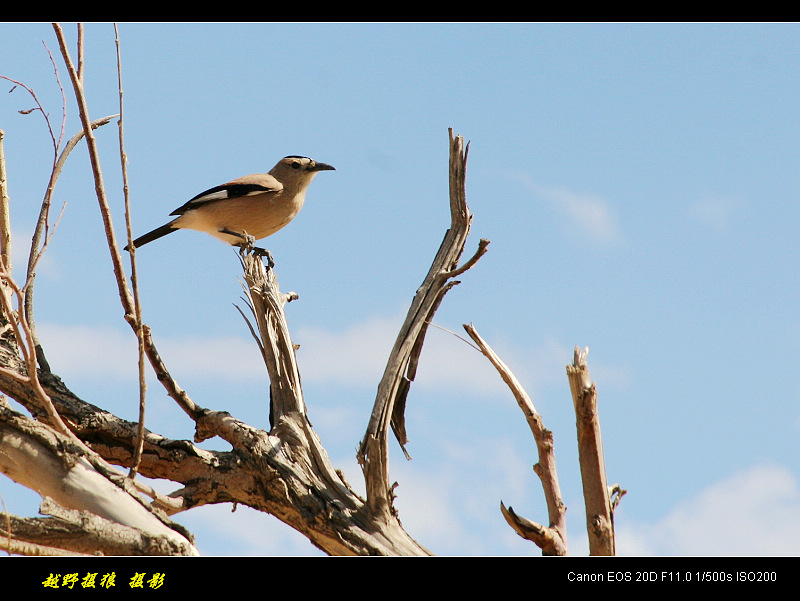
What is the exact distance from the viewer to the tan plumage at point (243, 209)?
312 inches

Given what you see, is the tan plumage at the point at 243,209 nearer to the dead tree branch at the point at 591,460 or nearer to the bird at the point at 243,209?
the bird at the point at 243,209

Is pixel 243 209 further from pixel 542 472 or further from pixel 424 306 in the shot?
pixel 542 472

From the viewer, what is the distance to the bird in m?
7.92

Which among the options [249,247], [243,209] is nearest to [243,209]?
[243,209]

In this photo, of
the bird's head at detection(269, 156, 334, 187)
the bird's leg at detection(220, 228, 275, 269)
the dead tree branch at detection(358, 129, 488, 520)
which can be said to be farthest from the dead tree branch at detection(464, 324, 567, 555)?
the bird's head at detection(269, 156, 334, 187)

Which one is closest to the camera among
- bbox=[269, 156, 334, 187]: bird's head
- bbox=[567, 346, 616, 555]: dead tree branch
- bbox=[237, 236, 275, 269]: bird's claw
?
bbox=[567, 346, 616, 555]: dead tree branch

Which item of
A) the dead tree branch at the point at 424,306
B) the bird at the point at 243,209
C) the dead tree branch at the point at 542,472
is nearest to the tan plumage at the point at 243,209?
the bird at the point at 243,209

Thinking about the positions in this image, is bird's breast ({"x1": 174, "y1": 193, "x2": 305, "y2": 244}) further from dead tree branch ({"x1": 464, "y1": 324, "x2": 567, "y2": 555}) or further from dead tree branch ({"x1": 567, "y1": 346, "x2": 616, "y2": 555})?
dead tree branch ({"x1": 567, "y1": 346, "x2": 616, "y2": 555})

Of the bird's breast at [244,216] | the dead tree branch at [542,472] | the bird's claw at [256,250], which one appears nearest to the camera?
the dead tree branch at [542,472]

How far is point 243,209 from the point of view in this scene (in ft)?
26.0
